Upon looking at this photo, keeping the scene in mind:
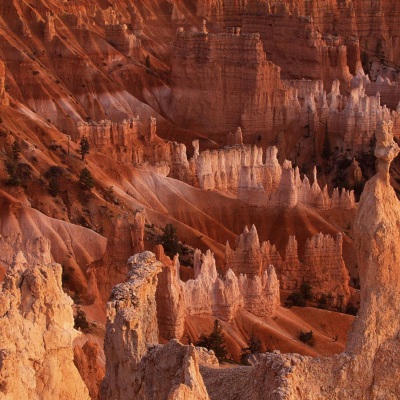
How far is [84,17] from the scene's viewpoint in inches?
3654

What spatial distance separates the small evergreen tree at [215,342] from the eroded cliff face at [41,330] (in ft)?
58.0

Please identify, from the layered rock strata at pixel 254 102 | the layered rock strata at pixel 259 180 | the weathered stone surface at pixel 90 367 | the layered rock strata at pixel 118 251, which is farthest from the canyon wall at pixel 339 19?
the weathered stone surface at pixel 90 367

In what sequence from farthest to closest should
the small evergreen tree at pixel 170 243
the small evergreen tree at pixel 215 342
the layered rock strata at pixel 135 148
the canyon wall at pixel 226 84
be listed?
the canyon wall at pixel 226 84
the layered rock strata at pixel 135 148
the small evergreen tree at pixel 170 243
the small evergreen tree at pixel 215 342

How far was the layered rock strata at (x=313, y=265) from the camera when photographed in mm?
49562

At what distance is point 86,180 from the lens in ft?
179

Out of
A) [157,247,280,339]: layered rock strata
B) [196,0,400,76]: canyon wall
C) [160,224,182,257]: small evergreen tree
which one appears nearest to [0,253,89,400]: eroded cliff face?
[157,247,280,339]: layered rock strata

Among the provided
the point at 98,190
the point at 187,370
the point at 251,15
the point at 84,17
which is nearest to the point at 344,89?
the point at 251,15

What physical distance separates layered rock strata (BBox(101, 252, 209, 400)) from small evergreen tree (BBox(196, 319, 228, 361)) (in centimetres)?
1479

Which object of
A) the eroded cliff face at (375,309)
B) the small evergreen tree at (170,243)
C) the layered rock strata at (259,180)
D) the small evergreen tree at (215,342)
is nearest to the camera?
the eroded cliff face at (375,309)

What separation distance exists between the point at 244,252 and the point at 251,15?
200 ft

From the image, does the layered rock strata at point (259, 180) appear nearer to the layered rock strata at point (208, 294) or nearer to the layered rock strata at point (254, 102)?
the layered rock strata at point (254, 102)

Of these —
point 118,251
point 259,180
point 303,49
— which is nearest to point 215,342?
point 118,251

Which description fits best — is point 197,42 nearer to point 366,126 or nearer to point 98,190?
point 366,126

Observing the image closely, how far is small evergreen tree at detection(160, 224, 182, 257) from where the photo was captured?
4947 cm
